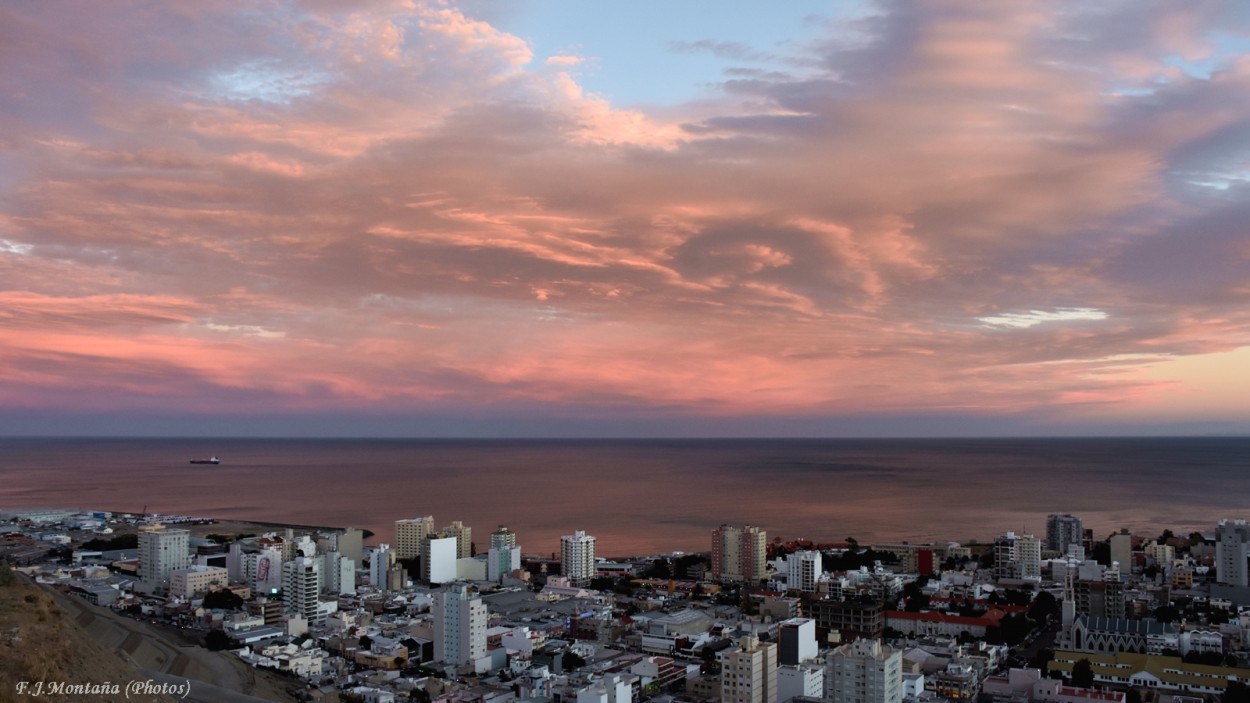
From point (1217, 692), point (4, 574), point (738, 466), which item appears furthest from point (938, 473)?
point (4, 574)

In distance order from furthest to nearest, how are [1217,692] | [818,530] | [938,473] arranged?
[938,473], [818,530], [1217,692]

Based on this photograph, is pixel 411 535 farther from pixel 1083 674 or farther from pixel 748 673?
pixel 1083 674

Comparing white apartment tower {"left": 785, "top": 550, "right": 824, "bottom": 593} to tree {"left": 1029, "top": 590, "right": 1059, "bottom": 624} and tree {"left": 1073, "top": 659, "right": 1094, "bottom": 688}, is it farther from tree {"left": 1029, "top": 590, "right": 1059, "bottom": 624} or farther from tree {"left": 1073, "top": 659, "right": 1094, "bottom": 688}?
tree {"left": 1073, "top": 659, "right": 1094, "bottom": 688}

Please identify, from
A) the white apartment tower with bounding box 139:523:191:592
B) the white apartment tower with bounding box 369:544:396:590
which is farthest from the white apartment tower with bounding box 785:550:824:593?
the white apartment tower with bounding box 139:523:191:592

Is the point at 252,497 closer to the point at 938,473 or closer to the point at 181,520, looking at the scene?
the point at 181,520

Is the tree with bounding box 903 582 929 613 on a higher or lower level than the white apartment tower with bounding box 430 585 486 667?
lower

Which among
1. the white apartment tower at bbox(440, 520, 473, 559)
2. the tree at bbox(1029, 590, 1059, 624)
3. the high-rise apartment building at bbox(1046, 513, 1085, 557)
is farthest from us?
the high-rise apartment building at bbox(1046, 513, 1085, 557)
